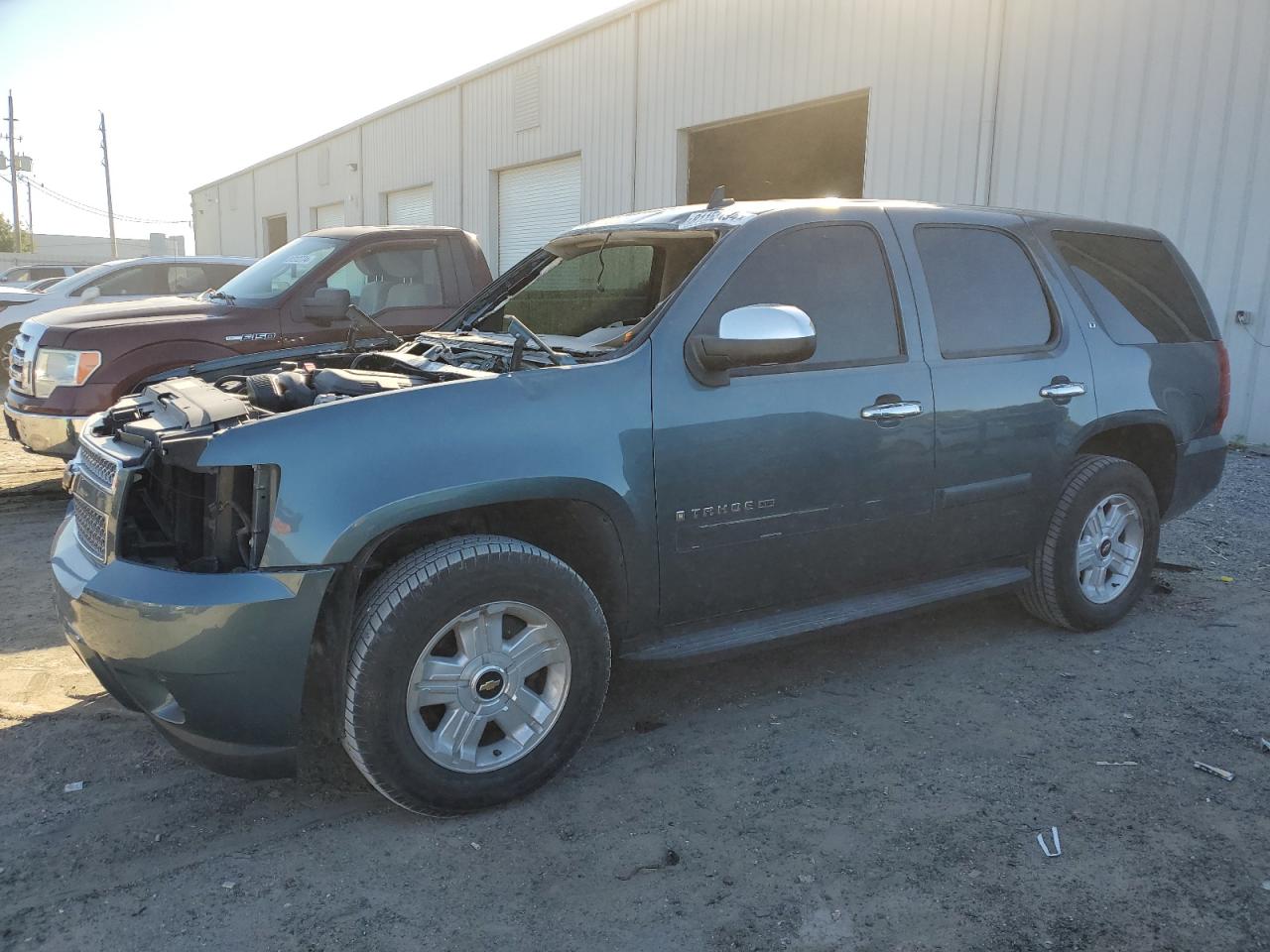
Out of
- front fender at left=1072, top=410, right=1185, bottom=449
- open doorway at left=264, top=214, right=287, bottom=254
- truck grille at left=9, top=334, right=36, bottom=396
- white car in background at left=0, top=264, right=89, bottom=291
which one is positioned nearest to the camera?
front fender at left=1072, top=410, right=1185, bottom=449

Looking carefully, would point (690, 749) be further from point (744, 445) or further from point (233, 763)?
point (233, 763)

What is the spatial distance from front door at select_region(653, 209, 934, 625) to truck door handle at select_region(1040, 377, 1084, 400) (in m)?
0.68

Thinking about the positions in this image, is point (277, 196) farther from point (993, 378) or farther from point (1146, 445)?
point (993, 378)

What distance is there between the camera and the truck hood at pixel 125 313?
6.58 m

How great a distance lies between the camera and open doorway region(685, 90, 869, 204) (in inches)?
562

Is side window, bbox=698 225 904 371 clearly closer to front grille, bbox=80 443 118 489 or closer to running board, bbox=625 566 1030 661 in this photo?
running board, bbox=625 566 1030 661

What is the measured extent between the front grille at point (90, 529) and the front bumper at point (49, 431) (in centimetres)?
342

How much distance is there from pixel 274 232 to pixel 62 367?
3019cm

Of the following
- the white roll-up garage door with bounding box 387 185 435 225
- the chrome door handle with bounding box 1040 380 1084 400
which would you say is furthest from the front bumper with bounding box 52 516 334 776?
the white roll-up garage door with bounding box 387 185 435 225

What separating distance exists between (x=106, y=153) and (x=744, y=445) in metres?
63.1

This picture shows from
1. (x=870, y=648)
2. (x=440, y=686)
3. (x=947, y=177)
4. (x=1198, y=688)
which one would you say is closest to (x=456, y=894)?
(x=440, y=686)

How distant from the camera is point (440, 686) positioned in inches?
112

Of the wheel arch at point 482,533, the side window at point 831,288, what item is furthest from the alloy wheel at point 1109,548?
the wheel arch at point 482,533

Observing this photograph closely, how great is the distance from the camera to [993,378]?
3.92 meters
